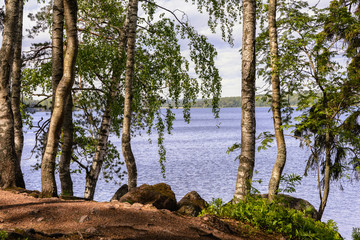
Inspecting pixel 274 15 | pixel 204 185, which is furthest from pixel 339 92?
pixel 204 185

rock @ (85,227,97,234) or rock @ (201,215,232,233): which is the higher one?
rock @ (85,227,97,234)

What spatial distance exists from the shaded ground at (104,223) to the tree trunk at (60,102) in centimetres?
94

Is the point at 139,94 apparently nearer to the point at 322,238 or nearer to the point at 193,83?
the point at 193,83

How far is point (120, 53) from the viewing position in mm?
12805

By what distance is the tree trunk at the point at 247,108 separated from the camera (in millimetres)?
7875

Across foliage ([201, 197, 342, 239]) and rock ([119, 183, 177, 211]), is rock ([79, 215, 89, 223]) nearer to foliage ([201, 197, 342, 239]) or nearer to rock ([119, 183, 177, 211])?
foliage ([201, 197, 342, 239])

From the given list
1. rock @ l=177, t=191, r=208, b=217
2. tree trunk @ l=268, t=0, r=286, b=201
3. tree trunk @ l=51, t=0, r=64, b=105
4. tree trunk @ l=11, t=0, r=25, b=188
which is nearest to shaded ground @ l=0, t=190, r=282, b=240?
rock @ l=177, t=191, r=208, b=217

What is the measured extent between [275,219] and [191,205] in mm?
3555

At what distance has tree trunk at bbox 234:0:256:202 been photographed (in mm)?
7875

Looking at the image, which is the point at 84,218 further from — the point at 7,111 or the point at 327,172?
the point at 327,172

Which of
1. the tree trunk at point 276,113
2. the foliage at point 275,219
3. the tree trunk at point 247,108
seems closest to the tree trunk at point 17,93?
the tree trunk at point 247,108

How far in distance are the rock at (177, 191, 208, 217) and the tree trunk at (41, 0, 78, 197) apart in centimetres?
349

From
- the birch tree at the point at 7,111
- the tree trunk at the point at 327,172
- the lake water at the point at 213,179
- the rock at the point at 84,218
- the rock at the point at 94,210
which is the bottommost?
the lake water at the point at 213,179

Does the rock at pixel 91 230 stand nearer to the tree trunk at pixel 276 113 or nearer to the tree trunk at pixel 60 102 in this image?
the tree trunk at pixel 60 102
